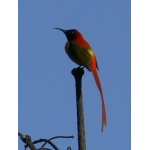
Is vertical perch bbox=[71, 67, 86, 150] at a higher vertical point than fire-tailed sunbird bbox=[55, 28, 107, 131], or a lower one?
lower

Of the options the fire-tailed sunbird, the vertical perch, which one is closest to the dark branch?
the vertical perch

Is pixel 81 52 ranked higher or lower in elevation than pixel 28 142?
higher

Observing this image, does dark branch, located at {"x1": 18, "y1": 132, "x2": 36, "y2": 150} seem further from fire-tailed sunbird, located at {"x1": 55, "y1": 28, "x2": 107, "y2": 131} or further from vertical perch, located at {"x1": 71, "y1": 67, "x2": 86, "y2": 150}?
fire-tailed sunbird, located at {"x1": 55, "y1": 28, "x2": 107, "y2": 131}

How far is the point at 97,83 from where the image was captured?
1174mm

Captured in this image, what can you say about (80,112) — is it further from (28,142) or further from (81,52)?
(81,52)

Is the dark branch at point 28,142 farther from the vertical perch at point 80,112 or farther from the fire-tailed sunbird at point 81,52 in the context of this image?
the fire-tailed sunbird at point 81,52

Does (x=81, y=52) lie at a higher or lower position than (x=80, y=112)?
higher

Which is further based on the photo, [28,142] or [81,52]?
[81,52]

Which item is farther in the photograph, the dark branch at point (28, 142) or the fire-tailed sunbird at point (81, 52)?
the fire-tailed sunbird at point (81, 52)

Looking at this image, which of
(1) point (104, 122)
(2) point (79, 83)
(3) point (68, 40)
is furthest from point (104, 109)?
(3) point (68, 40)

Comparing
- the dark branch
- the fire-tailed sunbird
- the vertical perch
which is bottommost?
the dark branch

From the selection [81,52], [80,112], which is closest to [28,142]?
[80,112]

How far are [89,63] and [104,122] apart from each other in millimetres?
423

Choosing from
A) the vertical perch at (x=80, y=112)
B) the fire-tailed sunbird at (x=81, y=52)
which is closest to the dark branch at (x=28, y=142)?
the vertical perch at (x=80, y=112)
